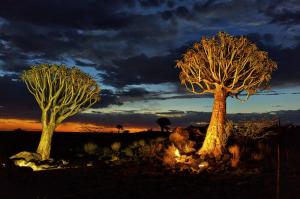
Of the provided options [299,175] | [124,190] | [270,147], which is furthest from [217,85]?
[124,190]

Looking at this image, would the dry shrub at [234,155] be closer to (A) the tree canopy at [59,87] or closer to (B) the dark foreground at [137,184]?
(B) the dark foreground at [137,184]

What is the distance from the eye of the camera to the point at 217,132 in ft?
54.5

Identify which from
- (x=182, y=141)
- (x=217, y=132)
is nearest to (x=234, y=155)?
(x=217, y=132)

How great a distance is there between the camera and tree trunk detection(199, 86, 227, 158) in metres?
16.6

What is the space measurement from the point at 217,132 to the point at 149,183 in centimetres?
472

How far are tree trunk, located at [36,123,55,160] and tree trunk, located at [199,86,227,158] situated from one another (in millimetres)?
7103

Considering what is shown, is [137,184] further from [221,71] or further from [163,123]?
[163,123]

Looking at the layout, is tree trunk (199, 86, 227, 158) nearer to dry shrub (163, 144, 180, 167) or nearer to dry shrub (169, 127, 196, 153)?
dry shrub (169, 127, 196, 153)

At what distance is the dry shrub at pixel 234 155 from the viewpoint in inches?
620

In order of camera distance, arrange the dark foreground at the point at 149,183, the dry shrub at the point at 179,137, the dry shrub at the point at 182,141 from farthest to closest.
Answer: the dry shrub at the point at 179,137 → the dry shrub at the point at 182,141 → the dark foreground at the point at 149,183

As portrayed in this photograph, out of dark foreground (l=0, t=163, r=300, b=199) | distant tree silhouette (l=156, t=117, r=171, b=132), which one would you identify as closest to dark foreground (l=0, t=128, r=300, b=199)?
dark foreground (l=0, t=163, r=300, b=199)

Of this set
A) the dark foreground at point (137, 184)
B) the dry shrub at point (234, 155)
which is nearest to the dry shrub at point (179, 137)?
the dry shrub at point (234, 155)

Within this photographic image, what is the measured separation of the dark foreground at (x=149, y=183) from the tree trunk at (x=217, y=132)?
5.27 ft

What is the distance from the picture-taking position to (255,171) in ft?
48.2
